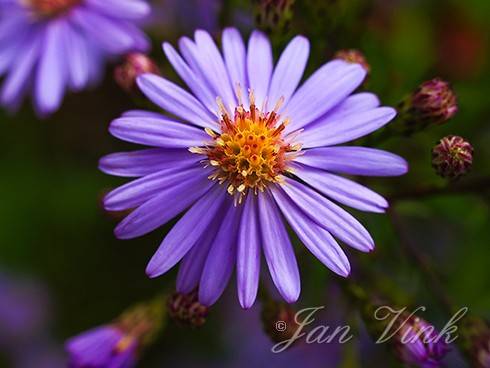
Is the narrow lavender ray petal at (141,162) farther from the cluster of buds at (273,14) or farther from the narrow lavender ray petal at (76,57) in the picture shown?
the narrow lavender ray petal at (76,57)

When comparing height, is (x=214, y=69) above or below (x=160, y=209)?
above

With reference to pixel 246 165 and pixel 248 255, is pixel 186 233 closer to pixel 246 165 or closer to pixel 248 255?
pixel 248 255

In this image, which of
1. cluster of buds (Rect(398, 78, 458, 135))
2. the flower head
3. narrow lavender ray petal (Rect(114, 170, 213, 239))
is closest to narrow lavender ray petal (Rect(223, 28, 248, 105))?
narrow lavender ray petal (Rect(114, 170, 213, 239))

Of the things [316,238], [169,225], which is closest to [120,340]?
[169,225]

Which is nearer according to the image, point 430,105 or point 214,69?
point 214,69

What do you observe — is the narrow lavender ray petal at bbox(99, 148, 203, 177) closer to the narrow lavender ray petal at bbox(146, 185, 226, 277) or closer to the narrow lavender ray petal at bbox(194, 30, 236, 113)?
the narrow lavender ray petal at bbox(146, 185, 226, 277)

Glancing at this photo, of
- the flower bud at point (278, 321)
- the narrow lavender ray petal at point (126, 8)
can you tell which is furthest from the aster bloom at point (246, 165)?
the narrow lavender ray petal at point (126, 8)

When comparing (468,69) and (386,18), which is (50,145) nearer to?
(386,18)
